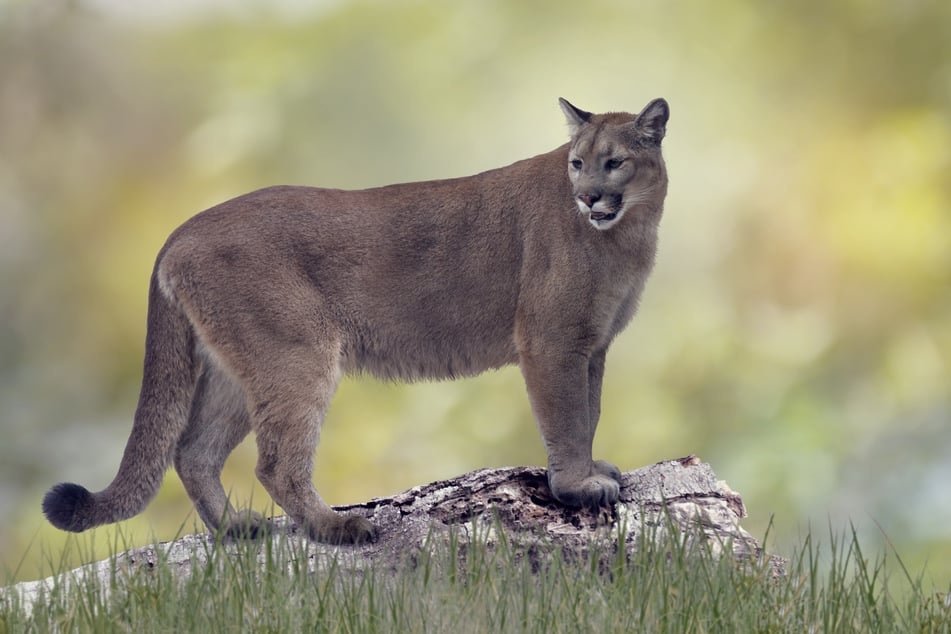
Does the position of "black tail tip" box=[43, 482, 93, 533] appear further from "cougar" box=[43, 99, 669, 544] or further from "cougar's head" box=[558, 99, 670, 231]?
"cougar's head" box=[558, 99, 670, 231]

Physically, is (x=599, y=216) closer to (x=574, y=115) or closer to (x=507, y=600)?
(x=574, y=115)

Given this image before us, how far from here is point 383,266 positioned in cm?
466

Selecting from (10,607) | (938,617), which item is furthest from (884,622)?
(10,607)

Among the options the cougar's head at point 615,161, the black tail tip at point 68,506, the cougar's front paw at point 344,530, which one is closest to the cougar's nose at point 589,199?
the cougar's head at point 615,161

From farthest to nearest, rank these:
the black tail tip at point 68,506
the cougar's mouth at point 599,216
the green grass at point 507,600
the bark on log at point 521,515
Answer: the cougar's mouth at point 599,216
the black tail tip at point 68,506
the bark on log at point 521,515
the green grass at point 507,600

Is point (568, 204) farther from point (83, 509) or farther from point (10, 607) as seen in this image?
point (10, 607)

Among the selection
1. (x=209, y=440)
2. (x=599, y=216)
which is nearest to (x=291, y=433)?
(x=209, y=440)

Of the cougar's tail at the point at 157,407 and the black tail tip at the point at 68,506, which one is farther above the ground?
the cougar's tail at the point at 157,407

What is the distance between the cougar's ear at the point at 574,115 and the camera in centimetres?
471

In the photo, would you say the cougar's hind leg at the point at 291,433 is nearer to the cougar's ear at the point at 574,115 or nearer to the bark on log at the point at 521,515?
the bark on log at the point at 521,515

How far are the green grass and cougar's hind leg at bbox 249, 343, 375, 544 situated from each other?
828mm

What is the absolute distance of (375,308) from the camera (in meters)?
4.63

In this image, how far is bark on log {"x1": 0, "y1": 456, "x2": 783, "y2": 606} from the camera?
13.5 feet

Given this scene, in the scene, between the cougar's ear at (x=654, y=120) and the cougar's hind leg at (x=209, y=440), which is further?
the cougar's hind leg at (x=209, y=440)
